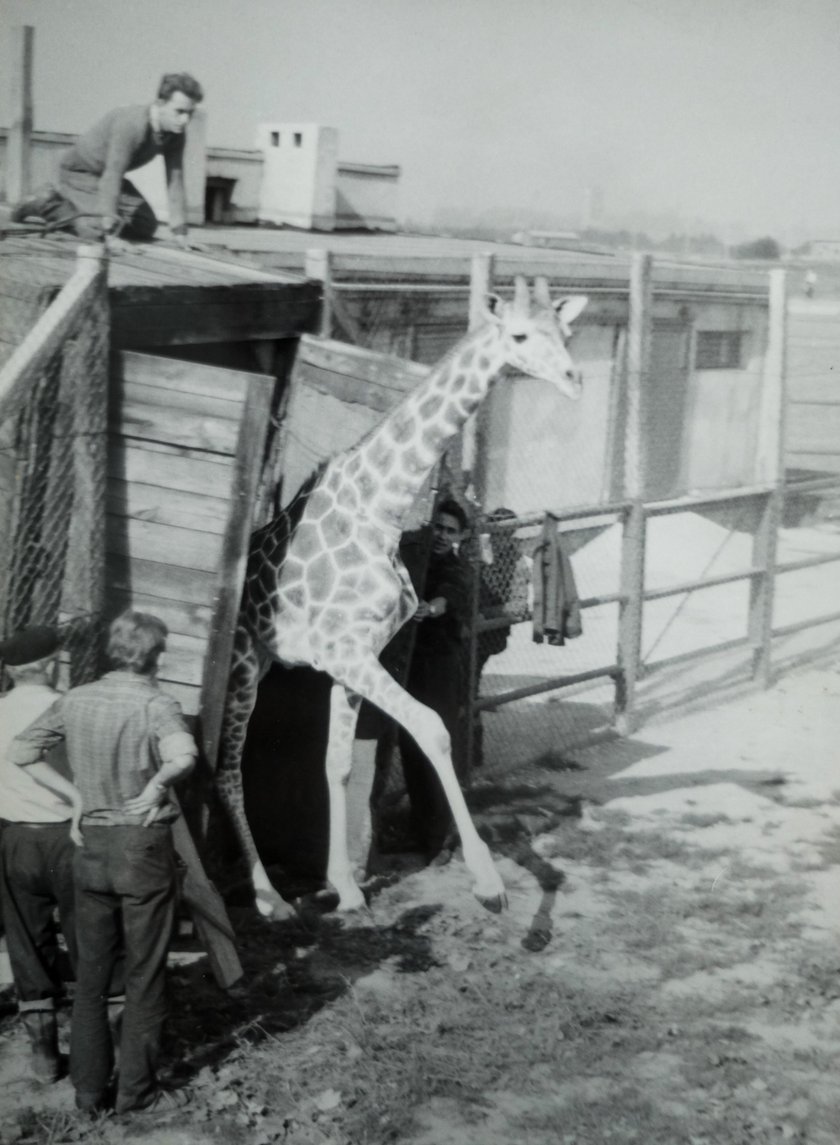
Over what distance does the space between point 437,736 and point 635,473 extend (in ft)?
10.9

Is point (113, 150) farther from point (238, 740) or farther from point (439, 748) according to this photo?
point (439, 748)

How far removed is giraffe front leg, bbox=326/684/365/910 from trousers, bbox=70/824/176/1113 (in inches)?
63.7

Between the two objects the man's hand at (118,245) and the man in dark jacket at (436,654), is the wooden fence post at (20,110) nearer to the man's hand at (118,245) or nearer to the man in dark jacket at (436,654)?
the man's hand at (118,245)

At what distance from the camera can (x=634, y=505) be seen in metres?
7.86

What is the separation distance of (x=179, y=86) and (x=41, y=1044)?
4.42m

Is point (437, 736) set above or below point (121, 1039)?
above

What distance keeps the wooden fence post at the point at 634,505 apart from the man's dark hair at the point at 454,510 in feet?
6.33

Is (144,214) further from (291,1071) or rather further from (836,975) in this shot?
(836,975)

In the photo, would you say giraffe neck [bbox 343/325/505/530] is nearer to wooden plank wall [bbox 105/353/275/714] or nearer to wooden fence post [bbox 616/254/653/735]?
wooden plank wall [bbox 105/353/275/714]

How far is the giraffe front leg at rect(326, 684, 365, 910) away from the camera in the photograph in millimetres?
5488

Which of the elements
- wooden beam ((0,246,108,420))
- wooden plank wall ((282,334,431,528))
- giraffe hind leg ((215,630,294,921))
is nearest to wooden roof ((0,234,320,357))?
wooden beam ((0,246,108,420))

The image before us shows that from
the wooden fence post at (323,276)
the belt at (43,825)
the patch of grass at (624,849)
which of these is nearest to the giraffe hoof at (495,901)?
the patch of grass at (624,849)

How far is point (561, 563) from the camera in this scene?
22.2 feet

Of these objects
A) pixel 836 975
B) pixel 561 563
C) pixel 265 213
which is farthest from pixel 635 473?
pixel 265 213
